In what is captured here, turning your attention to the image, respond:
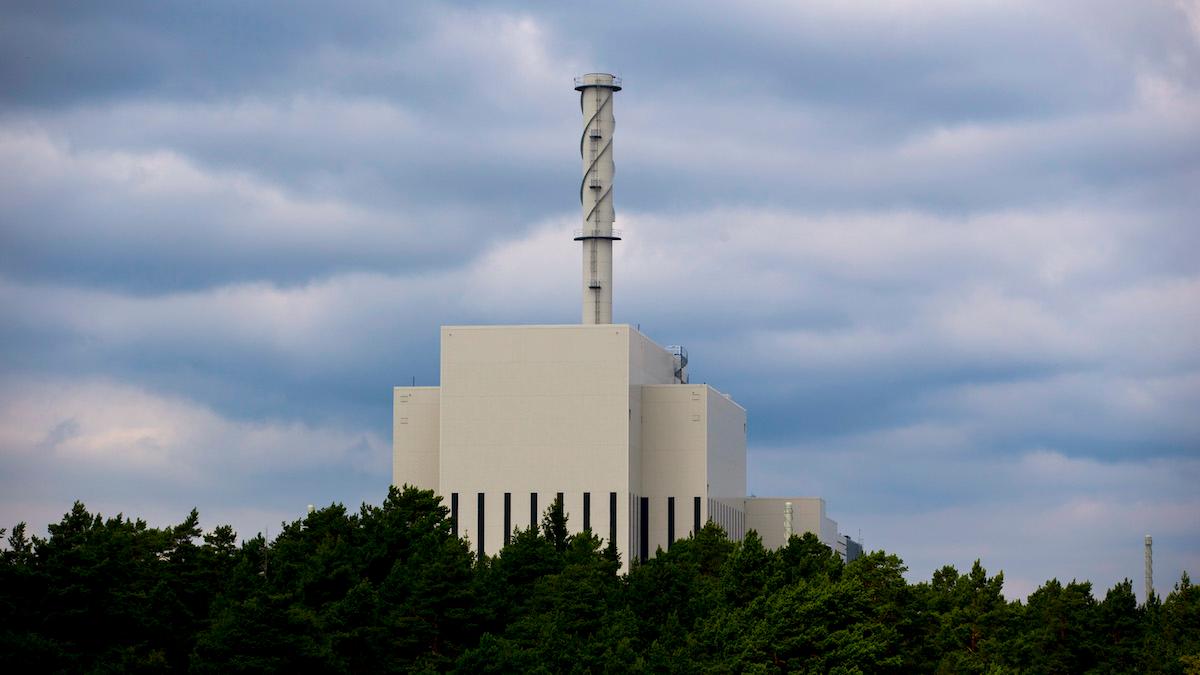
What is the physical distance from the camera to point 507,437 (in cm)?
12738

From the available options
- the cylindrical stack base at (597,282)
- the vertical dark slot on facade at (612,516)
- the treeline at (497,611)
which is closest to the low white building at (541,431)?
the vertical dark slot on facade at (612,516)

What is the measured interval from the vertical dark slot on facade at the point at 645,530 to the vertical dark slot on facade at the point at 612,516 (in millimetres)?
4413

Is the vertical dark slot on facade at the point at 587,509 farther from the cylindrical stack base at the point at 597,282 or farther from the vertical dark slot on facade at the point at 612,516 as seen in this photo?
the cylindrical stack base at the point at 597,282

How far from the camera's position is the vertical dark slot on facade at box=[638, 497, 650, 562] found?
130m

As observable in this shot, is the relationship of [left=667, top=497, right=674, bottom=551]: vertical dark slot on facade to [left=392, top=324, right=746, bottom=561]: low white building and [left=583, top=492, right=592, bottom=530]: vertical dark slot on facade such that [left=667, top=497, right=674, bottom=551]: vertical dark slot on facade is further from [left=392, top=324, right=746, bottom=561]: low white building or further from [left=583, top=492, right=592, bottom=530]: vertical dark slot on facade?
[left=583, top=492, right=592, bottom=530]: vertical dark slot on facade

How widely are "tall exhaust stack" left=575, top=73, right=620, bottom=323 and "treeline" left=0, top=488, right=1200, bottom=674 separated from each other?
37082mm

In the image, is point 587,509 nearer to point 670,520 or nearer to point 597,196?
point 670,520

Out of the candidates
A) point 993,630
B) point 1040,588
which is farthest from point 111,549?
point 1040,588

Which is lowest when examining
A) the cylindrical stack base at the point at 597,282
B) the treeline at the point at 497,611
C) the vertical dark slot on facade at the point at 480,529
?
the treeline at the point at 497,611

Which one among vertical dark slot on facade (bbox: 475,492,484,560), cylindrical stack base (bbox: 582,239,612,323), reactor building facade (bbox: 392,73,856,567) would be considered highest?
cylindrical stack base (bbox: 582,239,612,323)

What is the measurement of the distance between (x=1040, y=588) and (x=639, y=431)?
3448 centimetres

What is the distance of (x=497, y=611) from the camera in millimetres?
85250

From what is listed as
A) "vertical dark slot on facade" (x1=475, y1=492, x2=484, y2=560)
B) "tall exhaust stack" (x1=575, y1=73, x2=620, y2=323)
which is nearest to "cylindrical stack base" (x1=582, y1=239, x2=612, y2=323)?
"tall exhaust stack" (x1=575, y1=73, x2=620, y2=323)

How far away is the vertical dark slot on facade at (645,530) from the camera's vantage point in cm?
13050
